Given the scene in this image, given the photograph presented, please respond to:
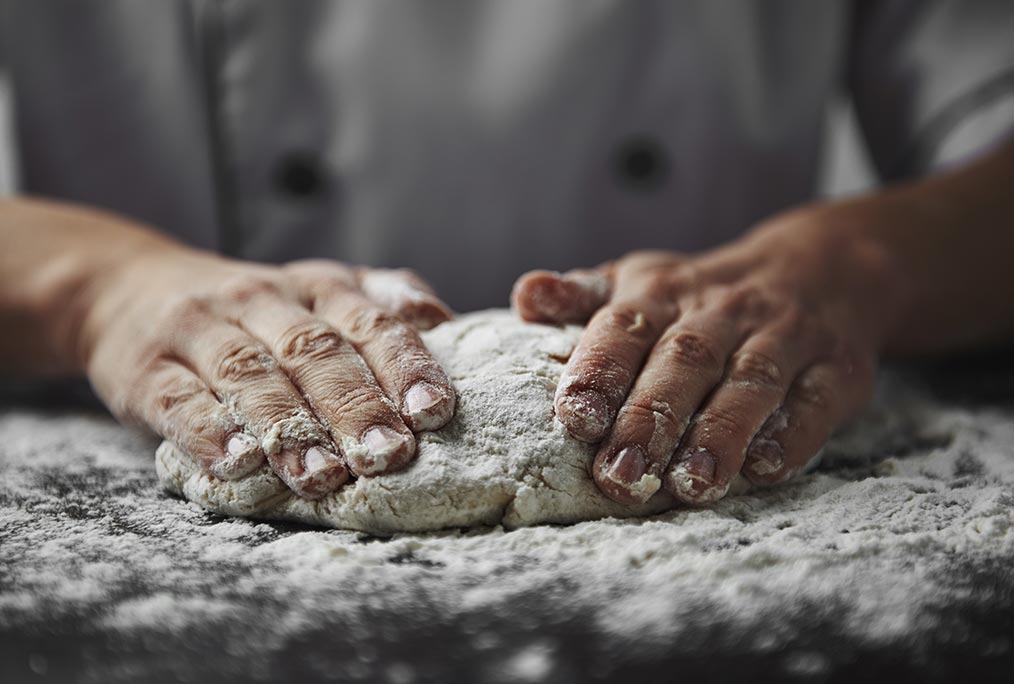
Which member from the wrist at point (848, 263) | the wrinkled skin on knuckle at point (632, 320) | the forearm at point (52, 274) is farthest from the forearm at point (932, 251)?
the forearm at point (52, 274)

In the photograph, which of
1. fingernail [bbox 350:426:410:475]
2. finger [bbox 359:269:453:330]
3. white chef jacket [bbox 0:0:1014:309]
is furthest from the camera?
white chef jacket [bbox 0:0:1014:309]

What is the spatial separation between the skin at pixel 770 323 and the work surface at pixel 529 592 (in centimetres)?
6

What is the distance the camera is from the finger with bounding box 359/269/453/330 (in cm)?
98

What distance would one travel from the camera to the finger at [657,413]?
2.57ft

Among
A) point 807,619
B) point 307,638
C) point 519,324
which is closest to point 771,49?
point 519,324

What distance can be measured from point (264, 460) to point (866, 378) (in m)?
0.69

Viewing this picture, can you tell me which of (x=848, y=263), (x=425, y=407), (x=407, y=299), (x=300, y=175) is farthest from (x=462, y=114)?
(x=425, y=407)

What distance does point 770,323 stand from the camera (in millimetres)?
983

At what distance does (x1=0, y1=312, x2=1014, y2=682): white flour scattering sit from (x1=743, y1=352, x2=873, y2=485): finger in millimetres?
30

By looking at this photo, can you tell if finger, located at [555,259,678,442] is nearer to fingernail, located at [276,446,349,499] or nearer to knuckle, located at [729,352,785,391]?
knuckle, located at [729,352,785,391]

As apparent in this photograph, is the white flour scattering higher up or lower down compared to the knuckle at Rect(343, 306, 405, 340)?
lower down

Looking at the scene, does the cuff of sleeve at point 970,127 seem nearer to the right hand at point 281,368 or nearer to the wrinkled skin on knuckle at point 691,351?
the wrinkled skin on knuckle at point 691,351

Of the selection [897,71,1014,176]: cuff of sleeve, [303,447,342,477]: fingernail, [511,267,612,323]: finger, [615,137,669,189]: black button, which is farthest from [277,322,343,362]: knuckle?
[897,71,1014,176]: cuff of sleeve

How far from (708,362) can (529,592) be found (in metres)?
0.32
